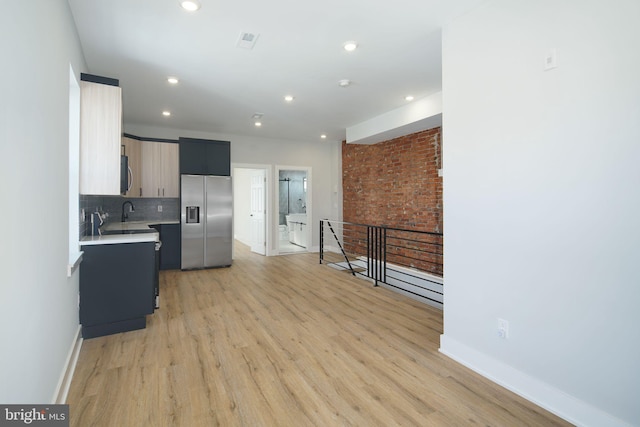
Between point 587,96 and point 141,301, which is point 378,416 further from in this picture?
point 141,301

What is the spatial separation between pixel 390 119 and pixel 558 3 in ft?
10.9

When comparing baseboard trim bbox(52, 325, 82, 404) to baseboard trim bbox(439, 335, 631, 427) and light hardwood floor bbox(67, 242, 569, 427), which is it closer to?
light hardwood floor bbox(67, 242, 569, 427)

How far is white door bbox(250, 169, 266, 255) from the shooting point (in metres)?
7.36

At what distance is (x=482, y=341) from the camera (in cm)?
239

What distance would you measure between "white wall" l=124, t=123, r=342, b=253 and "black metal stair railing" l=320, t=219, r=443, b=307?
1.72ft

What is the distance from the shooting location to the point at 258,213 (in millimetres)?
7633

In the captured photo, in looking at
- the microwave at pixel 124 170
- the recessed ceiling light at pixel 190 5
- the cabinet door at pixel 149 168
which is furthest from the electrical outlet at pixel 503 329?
the cabinet door at pixel 149 168

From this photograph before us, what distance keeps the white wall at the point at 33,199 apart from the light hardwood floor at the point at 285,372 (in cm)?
48

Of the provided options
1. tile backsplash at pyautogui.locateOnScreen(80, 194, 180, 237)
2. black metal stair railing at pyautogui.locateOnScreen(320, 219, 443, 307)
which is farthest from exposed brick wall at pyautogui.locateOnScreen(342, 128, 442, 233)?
tile backsplash at pyautogui.locateOnScreen(80, 194, 180, 237)

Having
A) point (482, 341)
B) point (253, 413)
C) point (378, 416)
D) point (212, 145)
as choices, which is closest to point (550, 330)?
point (482, 341)

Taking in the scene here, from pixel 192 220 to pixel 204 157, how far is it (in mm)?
1191

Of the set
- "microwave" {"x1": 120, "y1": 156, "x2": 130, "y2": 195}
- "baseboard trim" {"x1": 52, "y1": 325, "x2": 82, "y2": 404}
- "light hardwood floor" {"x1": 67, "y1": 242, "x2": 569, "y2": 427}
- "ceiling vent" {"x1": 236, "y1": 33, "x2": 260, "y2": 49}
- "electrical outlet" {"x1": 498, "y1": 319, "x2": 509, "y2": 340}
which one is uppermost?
"ceiling vent" {"x1": 236, "y1": 33, "x2": 260, "y2": 49}

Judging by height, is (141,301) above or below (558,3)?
below

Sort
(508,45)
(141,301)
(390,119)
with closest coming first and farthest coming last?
(508,45) → (141,301) → (390,119)
